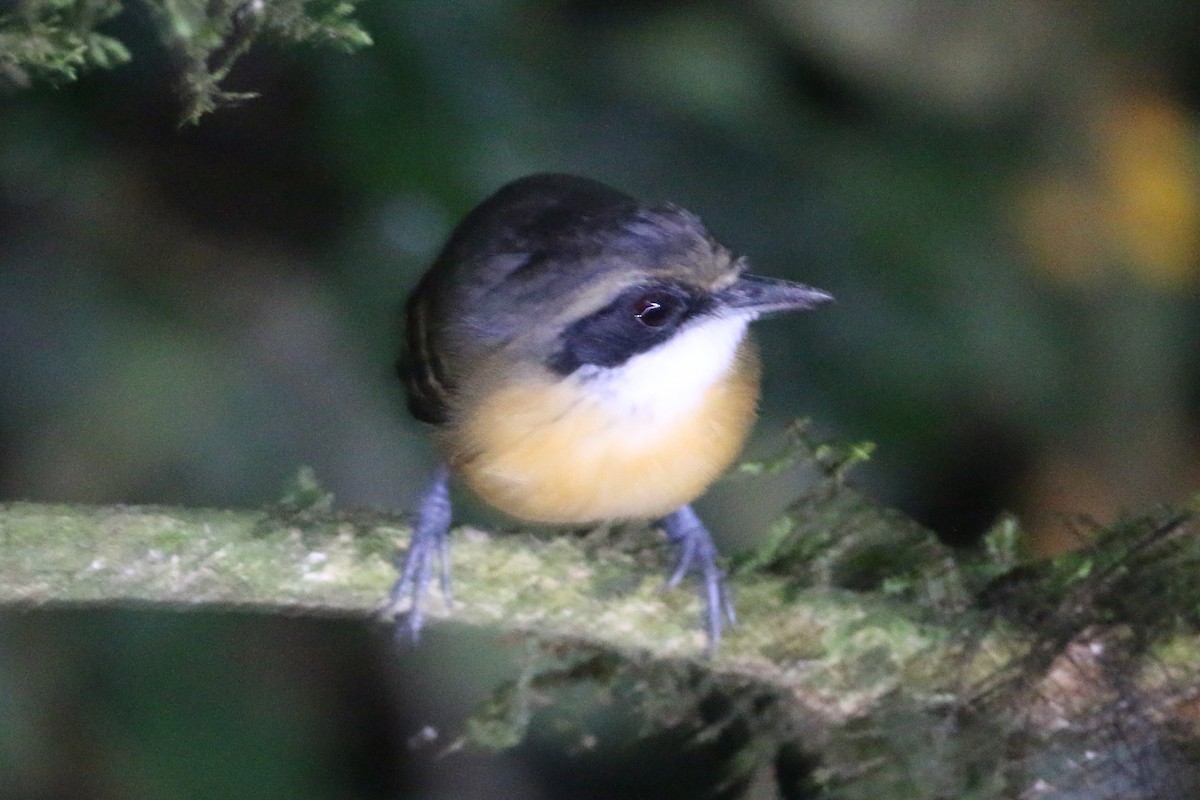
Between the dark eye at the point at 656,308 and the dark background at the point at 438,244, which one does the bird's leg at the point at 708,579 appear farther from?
the dark background at the point at 438,244

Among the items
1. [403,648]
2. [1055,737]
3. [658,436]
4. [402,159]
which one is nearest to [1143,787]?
[1055,737]

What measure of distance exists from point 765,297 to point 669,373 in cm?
25

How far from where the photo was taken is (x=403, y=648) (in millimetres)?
3059

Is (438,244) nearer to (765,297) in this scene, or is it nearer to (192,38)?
(765,297)

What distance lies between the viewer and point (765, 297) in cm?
247

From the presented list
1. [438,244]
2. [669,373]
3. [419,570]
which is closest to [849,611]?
[669,373]

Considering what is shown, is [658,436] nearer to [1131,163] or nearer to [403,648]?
[403,648]

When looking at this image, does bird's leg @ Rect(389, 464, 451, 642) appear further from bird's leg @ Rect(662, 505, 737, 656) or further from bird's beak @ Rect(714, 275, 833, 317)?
bird's beak @ Rect(714, 275, 833, 317)

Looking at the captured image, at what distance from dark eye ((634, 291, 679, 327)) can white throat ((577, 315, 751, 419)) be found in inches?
2.1

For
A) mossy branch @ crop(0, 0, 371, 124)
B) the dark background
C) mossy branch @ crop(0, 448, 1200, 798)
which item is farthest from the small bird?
mossy branch @ crop(0, 0, 371, 124)

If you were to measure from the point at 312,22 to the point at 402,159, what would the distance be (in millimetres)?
1184

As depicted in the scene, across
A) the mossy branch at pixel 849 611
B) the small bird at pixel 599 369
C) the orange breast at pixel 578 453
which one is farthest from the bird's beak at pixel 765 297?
the mossy branch at pixel 849 611

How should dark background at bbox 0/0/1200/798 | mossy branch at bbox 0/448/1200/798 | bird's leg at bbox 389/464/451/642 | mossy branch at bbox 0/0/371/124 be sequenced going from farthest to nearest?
1. dark background at bbox 0/0/1200/798
2. bird's leg at bbox 389/464/451/642
3. mossy branch at bbox 0/448/1200/798
4. mossy branch at bbox 0/0/371/124

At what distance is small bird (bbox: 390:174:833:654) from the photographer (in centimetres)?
234
